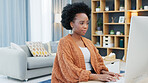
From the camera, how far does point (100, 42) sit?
256 inches

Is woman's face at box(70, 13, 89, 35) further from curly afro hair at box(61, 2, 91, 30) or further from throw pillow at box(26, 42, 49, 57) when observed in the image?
throw pillow at box(26, 42, 49, 57)

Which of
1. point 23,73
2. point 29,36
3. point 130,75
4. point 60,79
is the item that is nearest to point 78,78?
point 60,79

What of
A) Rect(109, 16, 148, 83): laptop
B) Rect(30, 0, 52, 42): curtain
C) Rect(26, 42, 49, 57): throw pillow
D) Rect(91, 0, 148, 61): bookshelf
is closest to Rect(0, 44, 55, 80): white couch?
Rect(26, 42, 49, 57): throw pillow

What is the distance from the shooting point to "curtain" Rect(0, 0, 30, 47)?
214 inches

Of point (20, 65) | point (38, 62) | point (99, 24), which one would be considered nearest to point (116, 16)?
point (99, 24)

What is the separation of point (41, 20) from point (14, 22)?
3.19 ft

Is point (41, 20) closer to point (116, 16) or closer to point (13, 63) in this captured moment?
point (116, 16)

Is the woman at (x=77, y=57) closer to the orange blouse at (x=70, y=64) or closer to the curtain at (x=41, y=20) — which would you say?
the orange blouse at (x=70, y=64)

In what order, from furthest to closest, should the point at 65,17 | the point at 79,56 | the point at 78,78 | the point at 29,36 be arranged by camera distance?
1. the point at 29,36
2. the point at 65,17
3. the point at 79,56
4. the point at 78,78

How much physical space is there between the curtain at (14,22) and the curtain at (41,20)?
196 millimetres

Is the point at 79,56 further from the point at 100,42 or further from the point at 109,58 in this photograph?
the point at 100,42

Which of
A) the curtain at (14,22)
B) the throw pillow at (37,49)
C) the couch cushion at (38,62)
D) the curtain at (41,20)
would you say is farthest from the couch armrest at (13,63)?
the curtain at (41,20)

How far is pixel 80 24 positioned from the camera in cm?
160

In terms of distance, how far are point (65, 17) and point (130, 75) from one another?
0.86 meters
